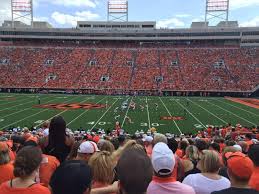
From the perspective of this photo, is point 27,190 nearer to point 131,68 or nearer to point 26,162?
point 26,162

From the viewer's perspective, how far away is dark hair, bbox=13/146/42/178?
127 inches

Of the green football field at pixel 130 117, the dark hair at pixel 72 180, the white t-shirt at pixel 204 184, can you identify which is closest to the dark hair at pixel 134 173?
the dark hair at pixel 72 180

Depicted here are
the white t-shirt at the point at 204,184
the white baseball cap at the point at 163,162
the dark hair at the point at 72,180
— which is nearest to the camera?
the dark hair at the point at 72,180

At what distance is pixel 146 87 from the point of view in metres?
53.1

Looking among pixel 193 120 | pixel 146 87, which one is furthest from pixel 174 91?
pixel 193 120

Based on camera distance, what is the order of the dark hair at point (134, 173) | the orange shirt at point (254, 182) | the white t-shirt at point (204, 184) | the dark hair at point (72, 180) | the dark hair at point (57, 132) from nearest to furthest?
the dark hair at point (134, 173)
the dark hair at point (72, 180)
the white t-shirt at point (204, 184)
the orange shirt at point (254, 182)
the dark hair at point (57, 132)

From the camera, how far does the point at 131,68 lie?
5934cm

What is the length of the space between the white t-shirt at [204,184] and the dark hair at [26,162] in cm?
180

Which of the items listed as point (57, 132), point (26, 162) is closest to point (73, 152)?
point (57, 132)

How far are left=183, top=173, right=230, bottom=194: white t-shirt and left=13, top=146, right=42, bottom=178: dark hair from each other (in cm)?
180

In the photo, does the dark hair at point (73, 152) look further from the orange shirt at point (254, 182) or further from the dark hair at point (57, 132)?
the orange shirt at point (254, 182)

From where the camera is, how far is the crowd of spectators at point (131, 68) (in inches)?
2111

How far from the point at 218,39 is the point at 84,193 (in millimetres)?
66540

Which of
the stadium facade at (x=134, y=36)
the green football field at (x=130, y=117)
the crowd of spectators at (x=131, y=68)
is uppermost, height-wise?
the stadium facade at (x=134, y=36)
